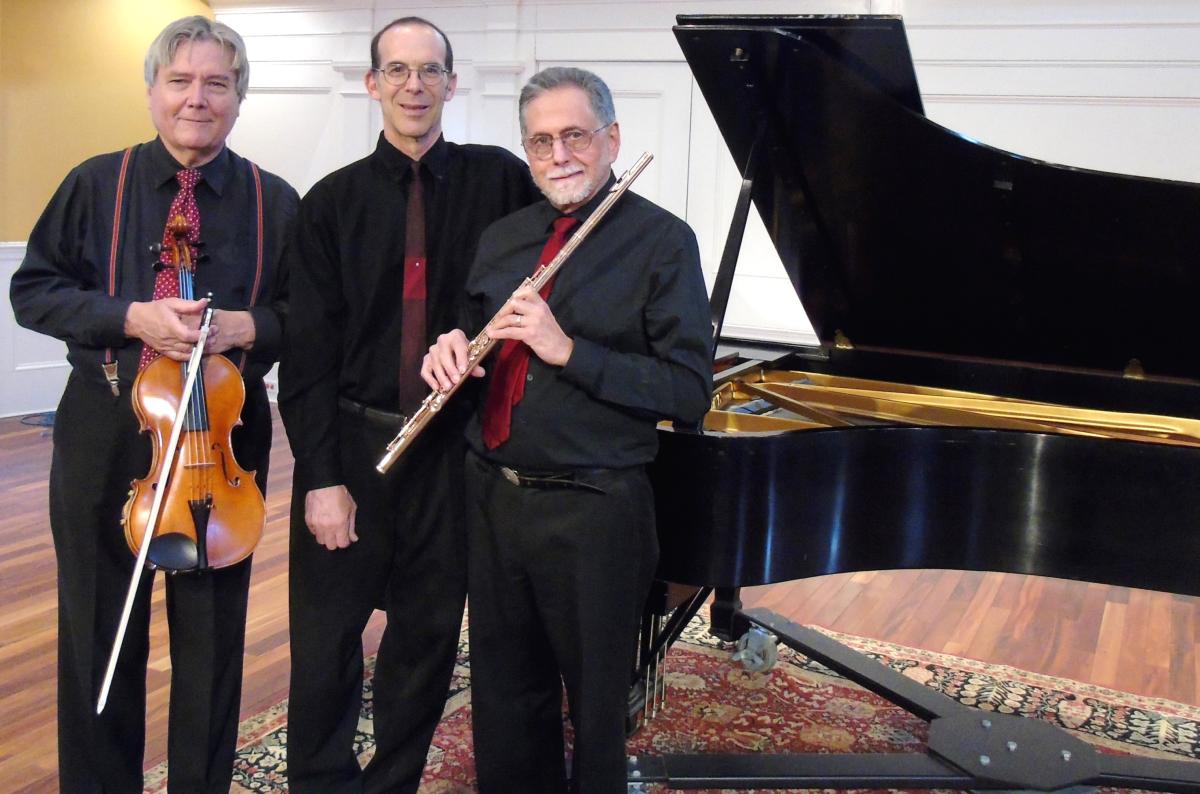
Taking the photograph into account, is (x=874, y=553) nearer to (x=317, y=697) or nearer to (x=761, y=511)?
(x=761, y=511)

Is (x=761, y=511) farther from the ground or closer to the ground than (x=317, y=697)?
farther from the ground

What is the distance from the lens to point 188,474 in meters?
1.72

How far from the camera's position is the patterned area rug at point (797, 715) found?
249 cm

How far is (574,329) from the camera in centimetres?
169

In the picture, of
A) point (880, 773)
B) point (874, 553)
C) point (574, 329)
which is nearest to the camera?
point (574, 329)

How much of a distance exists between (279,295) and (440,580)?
0.61 meters

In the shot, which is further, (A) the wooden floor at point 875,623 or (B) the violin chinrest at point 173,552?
(A) the wooden floor at point 875,623

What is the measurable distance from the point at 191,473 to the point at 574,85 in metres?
0.86

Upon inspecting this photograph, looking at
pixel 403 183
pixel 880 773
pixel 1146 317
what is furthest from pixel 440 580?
pixel 1146 317

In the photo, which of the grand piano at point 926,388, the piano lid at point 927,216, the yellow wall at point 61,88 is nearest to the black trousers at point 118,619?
the grand piano at point 926,388

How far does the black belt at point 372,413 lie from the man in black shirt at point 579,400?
177mm

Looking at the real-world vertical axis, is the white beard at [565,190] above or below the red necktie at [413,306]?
above

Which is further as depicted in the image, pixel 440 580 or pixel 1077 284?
pixel 1077 284

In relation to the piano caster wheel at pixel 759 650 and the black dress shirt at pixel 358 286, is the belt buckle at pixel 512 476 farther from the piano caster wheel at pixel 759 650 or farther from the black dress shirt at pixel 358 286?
the piano caster wheel at pixel 759 650
